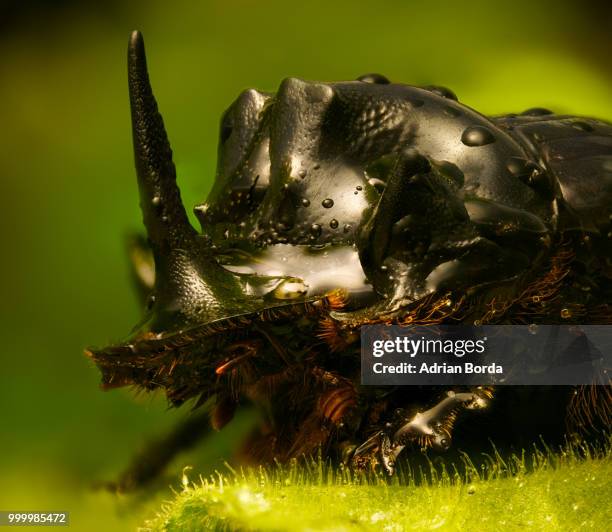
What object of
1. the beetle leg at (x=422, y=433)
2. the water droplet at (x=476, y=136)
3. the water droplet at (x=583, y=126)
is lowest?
the beetle leg at (x=422, y=433)

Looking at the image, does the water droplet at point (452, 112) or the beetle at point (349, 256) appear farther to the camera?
the water droplet at point (452, 112)

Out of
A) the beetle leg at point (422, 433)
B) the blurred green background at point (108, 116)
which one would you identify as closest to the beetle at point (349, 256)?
the beetle leg at point (422, 433)

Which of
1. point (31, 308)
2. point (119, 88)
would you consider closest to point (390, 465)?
point (31, 308)

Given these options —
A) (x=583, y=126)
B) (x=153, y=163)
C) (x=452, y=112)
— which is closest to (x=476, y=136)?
(x=452, y=112)

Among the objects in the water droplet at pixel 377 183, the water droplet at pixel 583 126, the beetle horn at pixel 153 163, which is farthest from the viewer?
the water droplet at pixel 583 126

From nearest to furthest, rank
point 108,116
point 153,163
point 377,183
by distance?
point 153,163, point 377,183, point 108,116

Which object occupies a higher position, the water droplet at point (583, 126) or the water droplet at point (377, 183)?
the water droplet at point (583, 126)

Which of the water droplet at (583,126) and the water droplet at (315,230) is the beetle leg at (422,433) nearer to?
the water droplet at (315,230)

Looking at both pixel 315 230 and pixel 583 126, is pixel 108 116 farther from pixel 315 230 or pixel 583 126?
pixel 583 126
